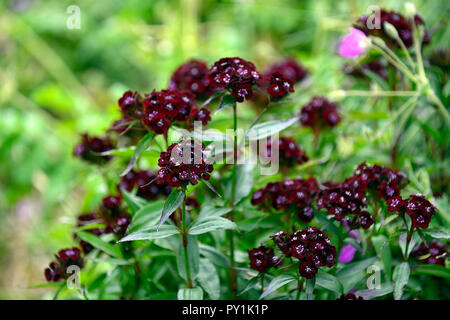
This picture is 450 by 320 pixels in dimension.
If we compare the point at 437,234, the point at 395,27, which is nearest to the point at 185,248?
the point at 437,234

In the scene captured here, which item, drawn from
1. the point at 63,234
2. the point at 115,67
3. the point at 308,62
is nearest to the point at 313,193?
the point at 63,234

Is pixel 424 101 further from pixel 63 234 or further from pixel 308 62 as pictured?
pixel 63 234

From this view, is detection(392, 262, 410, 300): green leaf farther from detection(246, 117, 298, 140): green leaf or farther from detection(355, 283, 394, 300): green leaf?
detection(246, 117, 298, 140): green leaf

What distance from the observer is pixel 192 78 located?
107 centimetres

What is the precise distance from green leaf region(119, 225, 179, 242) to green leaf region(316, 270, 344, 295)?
0.72ft

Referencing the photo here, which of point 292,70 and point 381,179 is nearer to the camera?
point 381,179

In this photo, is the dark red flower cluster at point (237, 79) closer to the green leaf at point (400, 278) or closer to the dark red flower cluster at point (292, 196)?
the dark red flower cluster at point (292, 196)

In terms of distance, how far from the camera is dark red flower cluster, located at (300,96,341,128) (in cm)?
116

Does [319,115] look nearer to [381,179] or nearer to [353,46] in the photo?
[353,46]

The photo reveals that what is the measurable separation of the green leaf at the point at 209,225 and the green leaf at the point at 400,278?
26 cm

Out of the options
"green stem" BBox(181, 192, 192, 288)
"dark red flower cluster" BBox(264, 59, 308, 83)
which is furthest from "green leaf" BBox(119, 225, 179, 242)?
"dark red flower cluster" BBox(264, 59, 308, 83)

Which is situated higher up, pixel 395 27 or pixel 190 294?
pixel 395 27

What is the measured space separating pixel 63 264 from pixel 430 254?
0.61 meters
